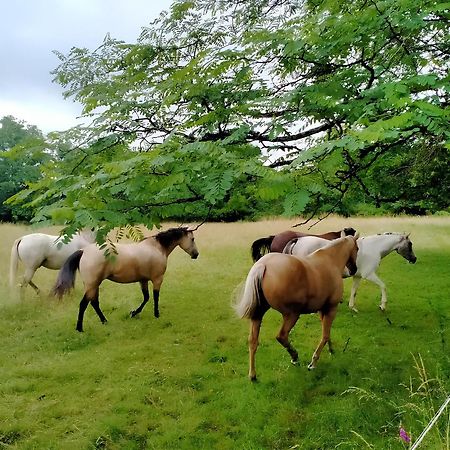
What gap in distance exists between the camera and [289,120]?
4.19 m

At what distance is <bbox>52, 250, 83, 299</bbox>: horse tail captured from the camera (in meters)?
7.46

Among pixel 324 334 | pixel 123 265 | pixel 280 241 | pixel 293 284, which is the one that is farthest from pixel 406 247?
pixel 123 265

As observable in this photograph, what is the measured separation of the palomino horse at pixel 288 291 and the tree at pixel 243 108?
1132 mm

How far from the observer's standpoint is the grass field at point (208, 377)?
4.43 meters

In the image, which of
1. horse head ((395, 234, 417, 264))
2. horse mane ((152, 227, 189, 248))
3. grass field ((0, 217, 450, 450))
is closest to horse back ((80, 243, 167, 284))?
horse mane ((152, 227, 189, 248))

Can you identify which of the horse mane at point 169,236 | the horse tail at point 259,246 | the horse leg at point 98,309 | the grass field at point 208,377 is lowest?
the grass field at point 208,377

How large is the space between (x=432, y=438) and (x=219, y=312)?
5.87 meters

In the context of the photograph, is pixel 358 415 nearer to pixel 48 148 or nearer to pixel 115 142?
pixel 115 142

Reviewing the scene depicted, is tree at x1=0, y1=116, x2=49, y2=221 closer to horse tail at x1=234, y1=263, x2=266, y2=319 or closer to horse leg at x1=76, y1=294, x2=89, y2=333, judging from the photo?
horse leg at x1=76, y1=294, x2=89, y2=333

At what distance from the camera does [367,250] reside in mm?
8766

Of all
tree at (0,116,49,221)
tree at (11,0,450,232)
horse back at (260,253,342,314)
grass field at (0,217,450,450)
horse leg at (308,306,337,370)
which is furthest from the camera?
tree at (0,116,49,221)

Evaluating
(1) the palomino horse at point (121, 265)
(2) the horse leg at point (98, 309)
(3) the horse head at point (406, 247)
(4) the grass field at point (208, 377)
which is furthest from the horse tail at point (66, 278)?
(3) the horse head at point (406, 247)

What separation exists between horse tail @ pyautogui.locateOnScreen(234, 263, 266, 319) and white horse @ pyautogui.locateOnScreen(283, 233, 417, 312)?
3074 millimetres

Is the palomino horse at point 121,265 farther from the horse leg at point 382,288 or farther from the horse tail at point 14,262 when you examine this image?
the horse leg at point 382,288
